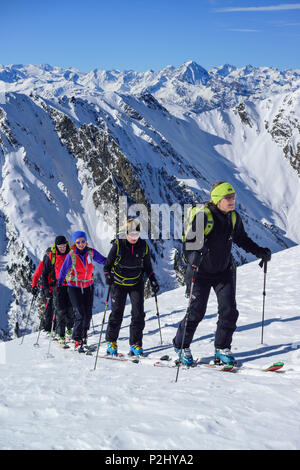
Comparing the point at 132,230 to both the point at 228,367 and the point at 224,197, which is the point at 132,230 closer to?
the point at 224,197

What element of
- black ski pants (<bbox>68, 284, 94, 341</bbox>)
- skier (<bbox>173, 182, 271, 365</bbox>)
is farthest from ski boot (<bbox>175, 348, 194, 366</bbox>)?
black ski pants (<bbox>68, 284, 94, 341</bbox>)

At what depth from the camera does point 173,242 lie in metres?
116

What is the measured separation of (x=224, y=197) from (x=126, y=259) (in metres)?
2.61

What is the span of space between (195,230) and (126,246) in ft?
7.22

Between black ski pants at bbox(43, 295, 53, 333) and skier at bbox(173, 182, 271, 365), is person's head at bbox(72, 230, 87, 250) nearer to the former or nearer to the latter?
skier at bbox(173, 182, 271, 365)

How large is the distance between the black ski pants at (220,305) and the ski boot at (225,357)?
8cm

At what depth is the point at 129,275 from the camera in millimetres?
7949

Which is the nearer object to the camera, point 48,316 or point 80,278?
point 80,278

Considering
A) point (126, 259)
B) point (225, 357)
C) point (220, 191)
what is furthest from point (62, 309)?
point (220, 191)

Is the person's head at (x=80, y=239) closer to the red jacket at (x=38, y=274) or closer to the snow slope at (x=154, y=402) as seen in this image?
the snow slope at (x=154, y=402)

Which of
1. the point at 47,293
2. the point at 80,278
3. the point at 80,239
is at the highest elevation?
the point at 80,239

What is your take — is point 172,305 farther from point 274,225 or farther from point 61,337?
point 274,225

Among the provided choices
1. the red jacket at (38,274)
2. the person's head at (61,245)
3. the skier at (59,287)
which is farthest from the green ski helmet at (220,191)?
the red jacket at (38,274)
